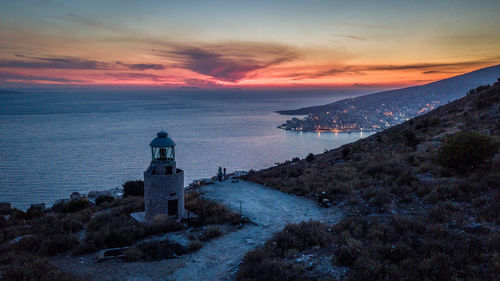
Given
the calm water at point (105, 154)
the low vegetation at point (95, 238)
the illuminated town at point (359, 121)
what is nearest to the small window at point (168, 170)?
the low vegetation at point (95, 238)

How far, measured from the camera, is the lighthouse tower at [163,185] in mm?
12148

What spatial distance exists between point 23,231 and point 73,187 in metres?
38.4

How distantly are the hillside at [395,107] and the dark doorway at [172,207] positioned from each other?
11388 cm

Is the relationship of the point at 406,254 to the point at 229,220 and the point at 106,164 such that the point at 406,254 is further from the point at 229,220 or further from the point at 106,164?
the point at 106,164

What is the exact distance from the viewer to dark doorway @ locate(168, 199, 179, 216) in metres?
12.4

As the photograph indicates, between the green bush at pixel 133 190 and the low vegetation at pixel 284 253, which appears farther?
the green bush at pixel 133 190

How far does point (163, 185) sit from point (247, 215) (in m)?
4.29

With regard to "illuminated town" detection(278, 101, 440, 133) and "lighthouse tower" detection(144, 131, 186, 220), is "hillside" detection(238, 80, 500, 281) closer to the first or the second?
"lighthouse tower" detection(144, 131, 186, 220)

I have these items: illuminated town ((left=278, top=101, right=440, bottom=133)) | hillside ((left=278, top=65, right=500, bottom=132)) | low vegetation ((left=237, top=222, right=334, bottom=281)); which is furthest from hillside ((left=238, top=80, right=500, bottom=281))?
hillside ((left=278, top=65, right=500, bottom=132))

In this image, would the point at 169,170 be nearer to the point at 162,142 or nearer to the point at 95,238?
the point at 162,142

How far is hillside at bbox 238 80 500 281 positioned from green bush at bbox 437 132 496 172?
1.4 inches

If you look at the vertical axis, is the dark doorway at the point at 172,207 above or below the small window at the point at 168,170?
Answer: below

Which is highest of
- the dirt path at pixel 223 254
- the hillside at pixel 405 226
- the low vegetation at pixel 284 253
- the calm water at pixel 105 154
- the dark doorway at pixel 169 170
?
the dark doorway at pixel 169 170

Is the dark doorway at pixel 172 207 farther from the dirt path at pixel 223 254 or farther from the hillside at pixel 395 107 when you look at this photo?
the hillside at pixel 395 107
